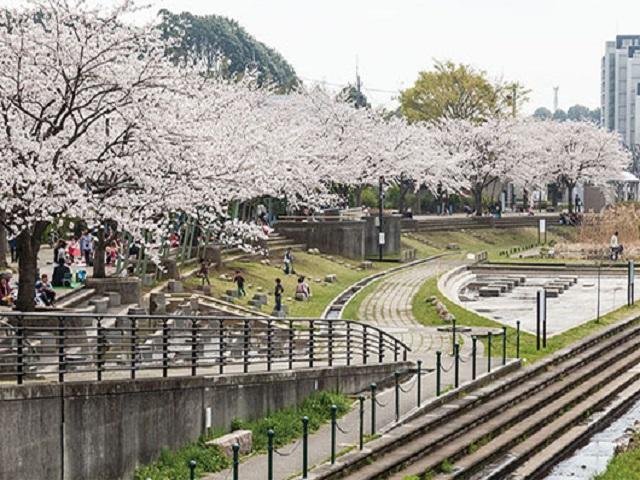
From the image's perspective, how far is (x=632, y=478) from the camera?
65.3 feet

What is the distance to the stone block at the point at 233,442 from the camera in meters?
21.3

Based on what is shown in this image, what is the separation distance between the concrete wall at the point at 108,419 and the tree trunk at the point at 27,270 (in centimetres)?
457

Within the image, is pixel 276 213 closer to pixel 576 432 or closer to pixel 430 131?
pixel 430 131

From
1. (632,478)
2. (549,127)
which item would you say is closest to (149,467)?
(632,478)

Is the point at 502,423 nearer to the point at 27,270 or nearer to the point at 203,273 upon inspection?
the point at 27,270

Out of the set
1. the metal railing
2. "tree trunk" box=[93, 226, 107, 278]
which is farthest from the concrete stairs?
"tree trunk" box=[93, 226, 107, 278]

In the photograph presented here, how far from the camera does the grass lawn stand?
32906mm

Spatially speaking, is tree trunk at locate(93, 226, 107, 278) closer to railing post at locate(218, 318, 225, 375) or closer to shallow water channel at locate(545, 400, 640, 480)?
railing post at locate(218, 318, 225, 375)

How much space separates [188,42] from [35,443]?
410ft

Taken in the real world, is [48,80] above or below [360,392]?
above

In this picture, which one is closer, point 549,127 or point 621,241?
point 621,241

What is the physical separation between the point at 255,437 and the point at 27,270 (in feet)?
19.0

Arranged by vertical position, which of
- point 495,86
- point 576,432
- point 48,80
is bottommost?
point 576,432

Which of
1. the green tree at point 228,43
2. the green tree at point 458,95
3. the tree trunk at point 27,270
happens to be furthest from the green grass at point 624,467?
the green tree at point 228,43
